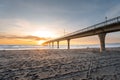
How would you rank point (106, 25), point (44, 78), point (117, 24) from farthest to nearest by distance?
point (106, 25) < point (117, 24) < point (44, 78)

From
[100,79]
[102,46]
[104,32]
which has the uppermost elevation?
[104,32]

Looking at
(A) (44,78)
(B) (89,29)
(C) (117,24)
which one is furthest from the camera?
(B) (89,29)

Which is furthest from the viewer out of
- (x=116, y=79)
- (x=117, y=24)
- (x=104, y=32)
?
(x=104, y=32)

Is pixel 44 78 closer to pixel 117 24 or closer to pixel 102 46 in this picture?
pixel 117 24

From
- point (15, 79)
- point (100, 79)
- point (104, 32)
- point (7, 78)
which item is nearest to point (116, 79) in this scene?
point (100, 79)

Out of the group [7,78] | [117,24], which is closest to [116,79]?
[7,78]

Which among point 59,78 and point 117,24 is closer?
point 59,78

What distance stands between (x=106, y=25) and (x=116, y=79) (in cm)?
2266

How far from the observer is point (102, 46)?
100ft

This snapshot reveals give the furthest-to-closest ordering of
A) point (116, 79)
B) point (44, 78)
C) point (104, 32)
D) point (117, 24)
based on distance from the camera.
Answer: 1. point (104, 32)
2. point (117, 24)
3. point (44, 78)
4. point (116, 79)

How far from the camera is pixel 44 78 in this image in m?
6.90

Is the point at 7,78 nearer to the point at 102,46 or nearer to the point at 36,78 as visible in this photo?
the point at 36,78

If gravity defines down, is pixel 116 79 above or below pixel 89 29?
below

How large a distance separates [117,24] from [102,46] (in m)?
7.51
